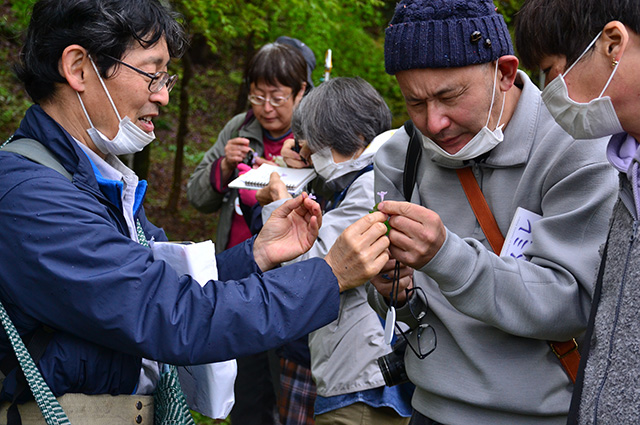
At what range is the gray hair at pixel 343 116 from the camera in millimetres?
3785

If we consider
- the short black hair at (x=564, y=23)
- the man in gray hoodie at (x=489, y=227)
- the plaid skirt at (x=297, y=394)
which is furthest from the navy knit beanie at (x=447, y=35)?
the plaid skirt at (x=297, y=394)

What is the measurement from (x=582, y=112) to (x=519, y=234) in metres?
0.55

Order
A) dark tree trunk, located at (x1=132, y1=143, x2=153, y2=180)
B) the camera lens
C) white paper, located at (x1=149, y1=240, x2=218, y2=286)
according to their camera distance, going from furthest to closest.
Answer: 1. dark tree trunk, located at (x1=132, y1=143, x2=153, y2=180)
2. the camera lens
3. white paper, located at (x1=149, y1=240, x2=218, y2=286)

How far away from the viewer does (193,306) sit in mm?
2141

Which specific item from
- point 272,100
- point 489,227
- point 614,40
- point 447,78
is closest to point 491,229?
point 489,227

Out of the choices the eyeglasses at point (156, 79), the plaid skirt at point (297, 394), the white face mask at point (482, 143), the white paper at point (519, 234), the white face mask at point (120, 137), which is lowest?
the plaid skirt at point (297, 394)

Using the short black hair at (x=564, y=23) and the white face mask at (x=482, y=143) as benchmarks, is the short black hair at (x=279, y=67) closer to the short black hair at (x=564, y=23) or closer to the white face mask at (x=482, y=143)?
the white face mask at (x=482, y=143)

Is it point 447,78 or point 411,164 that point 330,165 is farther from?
point 447,78

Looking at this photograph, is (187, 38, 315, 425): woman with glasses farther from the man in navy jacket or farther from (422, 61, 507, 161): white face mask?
(422, 61, 507, 161): white face mask

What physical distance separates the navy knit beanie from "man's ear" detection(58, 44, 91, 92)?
117 centimetres

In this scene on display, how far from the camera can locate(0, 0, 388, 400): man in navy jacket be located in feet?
6.64

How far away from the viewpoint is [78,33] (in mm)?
2369

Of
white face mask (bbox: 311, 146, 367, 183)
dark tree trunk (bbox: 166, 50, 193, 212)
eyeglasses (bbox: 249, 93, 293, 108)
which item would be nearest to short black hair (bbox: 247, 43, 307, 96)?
eyeglasses (bbox: 249, 93, 293, 108)

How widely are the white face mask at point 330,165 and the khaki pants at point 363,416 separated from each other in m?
1.33
